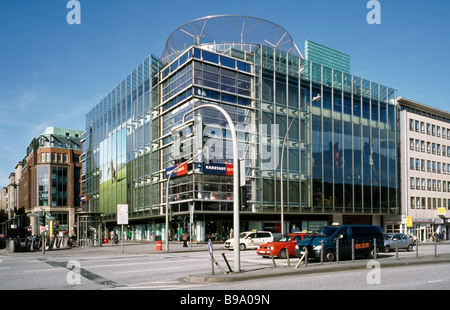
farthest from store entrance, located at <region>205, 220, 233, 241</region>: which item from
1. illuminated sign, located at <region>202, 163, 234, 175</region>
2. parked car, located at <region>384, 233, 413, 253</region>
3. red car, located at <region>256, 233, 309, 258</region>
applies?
red car, located at <region>256, 233, 309, 258</region>

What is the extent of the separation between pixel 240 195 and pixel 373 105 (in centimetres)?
5099

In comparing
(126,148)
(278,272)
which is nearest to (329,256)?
(278,272)

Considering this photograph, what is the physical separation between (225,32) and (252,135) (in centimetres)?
1351

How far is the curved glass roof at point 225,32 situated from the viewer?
5112 cm

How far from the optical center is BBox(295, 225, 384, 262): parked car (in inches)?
789

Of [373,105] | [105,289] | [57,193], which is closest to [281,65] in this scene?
[373,105]

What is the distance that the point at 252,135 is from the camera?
4828 cm

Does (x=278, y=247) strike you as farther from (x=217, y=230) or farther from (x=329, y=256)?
(x=217, y=230)

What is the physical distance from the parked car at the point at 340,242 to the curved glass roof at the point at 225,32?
113ft

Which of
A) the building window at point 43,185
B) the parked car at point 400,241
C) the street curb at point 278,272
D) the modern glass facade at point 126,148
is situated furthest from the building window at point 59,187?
the street curb at point 278,272

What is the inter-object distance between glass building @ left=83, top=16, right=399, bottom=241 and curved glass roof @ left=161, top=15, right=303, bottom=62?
0.13m

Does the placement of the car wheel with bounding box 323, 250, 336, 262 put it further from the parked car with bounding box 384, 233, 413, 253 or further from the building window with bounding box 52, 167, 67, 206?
the building window with bounding box 52, 167, 67, 206

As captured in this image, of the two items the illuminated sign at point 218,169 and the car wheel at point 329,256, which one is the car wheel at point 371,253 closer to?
the car wheel at point 329,256
